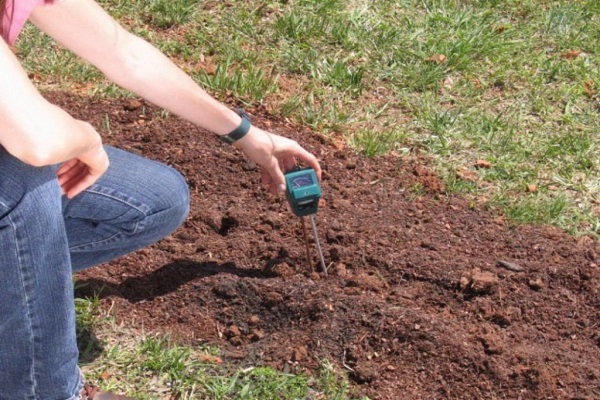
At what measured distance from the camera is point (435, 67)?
468cm

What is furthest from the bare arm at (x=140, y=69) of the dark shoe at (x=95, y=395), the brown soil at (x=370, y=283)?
the dark shoe at (x=95, y=395)

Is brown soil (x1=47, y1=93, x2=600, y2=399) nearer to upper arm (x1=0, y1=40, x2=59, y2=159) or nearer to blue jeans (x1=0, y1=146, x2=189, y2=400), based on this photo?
blue jeans (x1=0, y1=146, x2=189, y2=400)

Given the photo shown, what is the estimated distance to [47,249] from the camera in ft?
8.68

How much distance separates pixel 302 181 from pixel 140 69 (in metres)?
0.63

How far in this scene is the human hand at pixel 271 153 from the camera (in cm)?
321

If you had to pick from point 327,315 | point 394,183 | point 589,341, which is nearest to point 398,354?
point 327,315

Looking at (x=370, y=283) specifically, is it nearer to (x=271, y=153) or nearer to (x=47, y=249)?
(x=271, y=153)

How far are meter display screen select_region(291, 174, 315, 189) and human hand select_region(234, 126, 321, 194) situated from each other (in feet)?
0.13

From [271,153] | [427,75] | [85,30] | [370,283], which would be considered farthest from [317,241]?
[427,75]

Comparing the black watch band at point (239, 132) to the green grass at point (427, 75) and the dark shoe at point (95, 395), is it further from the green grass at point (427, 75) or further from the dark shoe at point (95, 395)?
the green grass at point (427, 75)

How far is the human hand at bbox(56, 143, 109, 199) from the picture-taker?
9.16 ft

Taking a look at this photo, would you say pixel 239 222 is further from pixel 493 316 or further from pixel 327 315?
pixel 493 316

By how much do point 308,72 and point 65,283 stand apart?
7.20 ft

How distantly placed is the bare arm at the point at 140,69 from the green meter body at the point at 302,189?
0.13 feet
